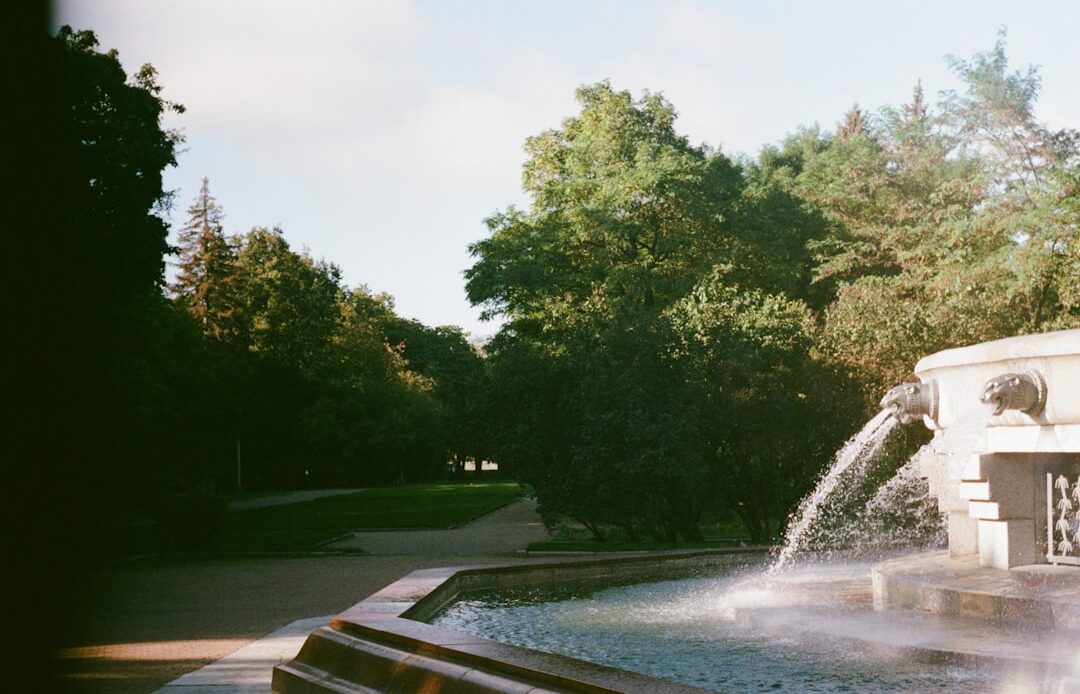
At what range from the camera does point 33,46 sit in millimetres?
20500

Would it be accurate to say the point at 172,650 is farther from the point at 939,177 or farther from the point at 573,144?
the point at 939,177

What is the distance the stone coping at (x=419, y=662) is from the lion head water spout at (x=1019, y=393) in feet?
14.8

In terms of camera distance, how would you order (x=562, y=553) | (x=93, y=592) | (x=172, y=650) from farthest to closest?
(x=562, y=553)
(x=93, y=592)
(x=172, y=650)

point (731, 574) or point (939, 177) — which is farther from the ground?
point (939, 177)

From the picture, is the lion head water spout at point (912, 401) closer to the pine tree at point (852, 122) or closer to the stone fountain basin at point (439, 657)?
the stone fountain basin at point (439, 657)

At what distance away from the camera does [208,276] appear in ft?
221

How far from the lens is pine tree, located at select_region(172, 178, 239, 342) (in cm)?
6412

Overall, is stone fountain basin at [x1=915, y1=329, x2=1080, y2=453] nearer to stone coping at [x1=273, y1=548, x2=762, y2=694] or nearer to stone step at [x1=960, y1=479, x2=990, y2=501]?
stone step at [x1=960, y1=479, x2=990, y2=501]

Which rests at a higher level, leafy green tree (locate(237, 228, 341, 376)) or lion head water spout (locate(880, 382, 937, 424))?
leafy green tree (locate(237, 228, 341, 376))

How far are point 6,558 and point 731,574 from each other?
13155mm

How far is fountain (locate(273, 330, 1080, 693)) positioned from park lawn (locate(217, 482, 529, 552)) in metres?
16.0

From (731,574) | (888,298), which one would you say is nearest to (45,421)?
(731,574)

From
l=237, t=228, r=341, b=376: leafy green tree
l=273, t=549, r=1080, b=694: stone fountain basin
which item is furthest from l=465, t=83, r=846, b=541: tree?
l=237, t=228, r=341, b=376: leafy green tree

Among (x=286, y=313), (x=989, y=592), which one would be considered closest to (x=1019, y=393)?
(x=989, y=592)
